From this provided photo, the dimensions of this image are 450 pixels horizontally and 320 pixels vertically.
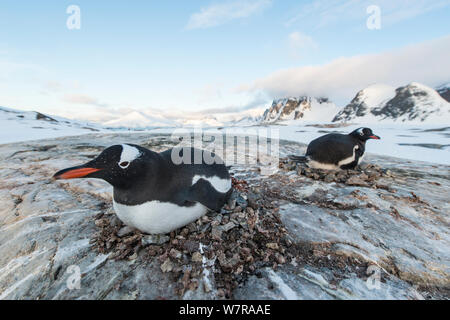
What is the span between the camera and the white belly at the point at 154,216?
235 cm

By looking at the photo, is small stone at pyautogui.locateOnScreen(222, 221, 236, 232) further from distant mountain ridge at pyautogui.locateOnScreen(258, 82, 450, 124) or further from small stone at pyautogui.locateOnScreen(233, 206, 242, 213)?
distant mountain ridge at pyautogui.locateOnScreen(258, 82, 450, 124)

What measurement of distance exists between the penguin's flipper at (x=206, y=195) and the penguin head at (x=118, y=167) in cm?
67

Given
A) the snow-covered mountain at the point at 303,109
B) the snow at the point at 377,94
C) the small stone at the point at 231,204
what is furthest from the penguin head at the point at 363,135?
the snow-covered mountain at the point at 303,109

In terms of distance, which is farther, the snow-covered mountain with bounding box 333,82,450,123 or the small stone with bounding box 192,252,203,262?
the snow-covered mountain with bounding box 333,82,450,123

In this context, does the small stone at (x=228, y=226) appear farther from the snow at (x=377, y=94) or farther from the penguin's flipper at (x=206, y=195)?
the snow at (x=377, y=94)

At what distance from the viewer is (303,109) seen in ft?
435

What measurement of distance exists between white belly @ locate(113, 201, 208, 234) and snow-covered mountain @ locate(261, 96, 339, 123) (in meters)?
130

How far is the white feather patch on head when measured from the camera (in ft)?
7.50

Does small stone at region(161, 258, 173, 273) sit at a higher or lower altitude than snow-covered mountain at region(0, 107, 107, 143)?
lower

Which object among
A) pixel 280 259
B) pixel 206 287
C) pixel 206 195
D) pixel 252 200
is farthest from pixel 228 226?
pixel 252 200

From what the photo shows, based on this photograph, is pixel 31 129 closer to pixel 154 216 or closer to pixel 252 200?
pixel 154 216

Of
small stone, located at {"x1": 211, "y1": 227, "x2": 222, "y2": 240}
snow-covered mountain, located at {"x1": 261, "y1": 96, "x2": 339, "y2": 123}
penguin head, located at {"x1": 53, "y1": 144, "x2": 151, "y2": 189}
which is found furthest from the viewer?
snow-covered mountain, located at {"x1": 261, "y1": 96, "x2": 339, "y2": 123}

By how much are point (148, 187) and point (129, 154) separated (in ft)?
1.45

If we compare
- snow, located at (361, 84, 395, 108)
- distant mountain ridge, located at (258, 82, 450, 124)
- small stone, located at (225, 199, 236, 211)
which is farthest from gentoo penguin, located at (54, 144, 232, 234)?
snow, located at (361, 84, 395, 108)
